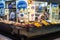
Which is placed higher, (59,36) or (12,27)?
(12,27)

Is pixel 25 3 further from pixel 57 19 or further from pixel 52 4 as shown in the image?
pixel 57 19

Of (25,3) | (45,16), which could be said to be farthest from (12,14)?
(45,16)

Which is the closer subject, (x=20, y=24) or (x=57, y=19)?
(x=20, y=24)

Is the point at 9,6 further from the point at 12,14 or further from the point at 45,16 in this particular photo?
the point at 45,16

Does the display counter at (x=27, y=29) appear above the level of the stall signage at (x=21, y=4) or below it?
below

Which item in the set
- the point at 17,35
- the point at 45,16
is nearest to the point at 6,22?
the point at 17,35

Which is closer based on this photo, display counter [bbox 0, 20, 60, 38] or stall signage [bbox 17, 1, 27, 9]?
display counter [bbox 0, 20, 60, 38]

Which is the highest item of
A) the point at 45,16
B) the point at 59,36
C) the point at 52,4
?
the point at 52,4

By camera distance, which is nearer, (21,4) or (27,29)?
(27,29)

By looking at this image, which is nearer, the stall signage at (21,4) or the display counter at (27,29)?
the display counter at (27,29)

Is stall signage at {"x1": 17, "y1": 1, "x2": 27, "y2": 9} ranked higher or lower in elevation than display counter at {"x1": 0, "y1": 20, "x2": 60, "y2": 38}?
higher

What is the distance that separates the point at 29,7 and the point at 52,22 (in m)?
0.39

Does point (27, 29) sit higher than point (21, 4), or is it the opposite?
point (21, 4)

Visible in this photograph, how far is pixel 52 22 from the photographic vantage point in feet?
7.43
